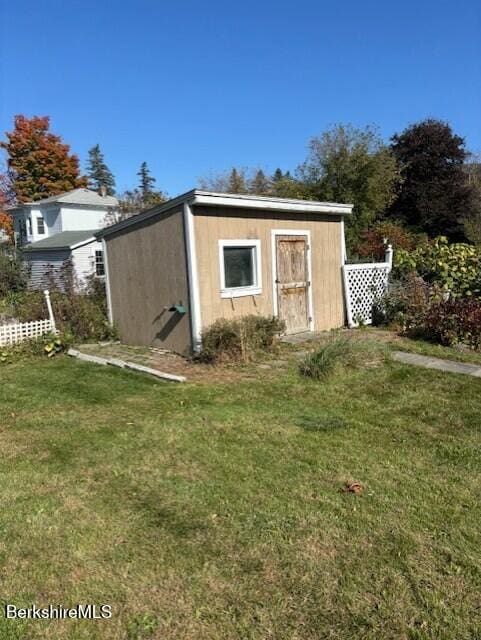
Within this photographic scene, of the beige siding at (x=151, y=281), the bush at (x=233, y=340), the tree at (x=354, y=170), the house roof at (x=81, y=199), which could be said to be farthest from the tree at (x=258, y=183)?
the bush at (x=233, y=340)

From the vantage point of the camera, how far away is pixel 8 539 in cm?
249

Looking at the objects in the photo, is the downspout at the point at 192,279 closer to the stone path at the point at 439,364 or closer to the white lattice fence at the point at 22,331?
the stone path at the point at 439,364

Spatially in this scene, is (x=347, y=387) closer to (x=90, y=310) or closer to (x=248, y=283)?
(x=248, y=283)

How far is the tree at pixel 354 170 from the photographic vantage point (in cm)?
1972

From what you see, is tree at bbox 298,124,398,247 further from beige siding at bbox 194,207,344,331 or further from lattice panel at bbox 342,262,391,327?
beige siding at bbox 194,207,344,331

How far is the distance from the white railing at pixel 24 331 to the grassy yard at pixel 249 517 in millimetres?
3879

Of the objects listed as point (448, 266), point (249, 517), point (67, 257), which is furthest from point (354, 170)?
point (249, 517)

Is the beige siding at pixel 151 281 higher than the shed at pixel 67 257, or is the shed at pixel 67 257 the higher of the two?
the shed at pixel 67 257

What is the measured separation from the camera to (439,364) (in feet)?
19.6

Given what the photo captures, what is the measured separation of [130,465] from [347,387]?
271 cm

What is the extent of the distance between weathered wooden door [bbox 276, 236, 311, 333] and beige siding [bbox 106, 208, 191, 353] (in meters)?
1.90

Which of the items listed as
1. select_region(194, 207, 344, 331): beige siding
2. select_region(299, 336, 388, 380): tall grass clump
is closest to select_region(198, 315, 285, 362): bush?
select_region(194, 207, 344, 331): beige siding

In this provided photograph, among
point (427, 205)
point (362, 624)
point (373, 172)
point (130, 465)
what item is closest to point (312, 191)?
point (373, 172)

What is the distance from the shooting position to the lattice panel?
928 centimetres
